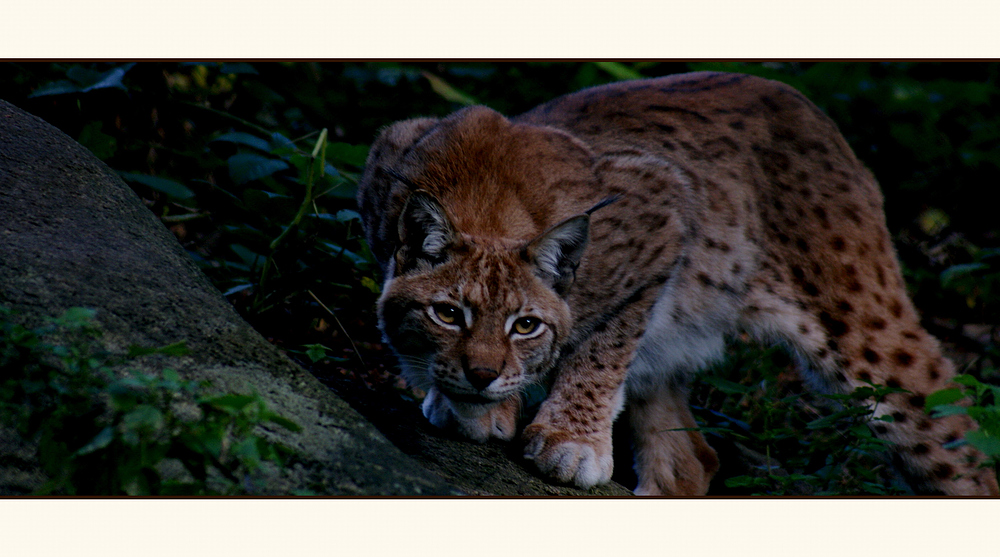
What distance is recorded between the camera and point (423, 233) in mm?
2988

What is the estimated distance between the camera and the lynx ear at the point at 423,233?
2910mm

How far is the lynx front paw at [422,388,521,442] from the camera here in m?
3.26

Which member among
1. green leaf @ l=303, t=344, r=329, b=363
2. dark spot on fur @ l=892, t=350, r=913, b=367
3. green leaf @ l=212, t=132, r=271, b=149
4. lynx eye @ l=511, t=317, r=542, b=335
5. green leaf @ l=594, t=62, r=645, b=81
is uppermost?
green leaf @ l=594, t=62, r=645, b=81

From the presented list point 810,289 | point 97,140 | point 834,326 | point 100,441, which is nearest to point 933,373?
point 834,326

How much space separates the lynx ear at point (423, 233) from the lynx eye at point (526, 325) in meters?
0.36

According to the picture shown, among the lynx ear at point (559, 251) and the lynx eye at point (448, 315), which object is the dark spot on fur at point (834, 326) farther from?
the lynx eye at point (448, 315)

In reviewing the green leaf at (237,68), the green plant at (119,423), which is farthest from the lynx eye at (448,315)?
the green leaf at (237,68)

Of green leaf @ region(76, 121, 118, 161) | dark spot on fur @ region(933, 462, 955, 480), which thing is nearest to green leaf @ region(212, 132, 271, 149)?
green leaf @ region(76, 121, 118, 161)

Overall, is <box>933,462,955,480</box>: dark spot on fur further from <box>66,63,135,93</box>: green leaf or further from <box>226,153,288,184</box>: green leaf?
<box>66,63,135,93</box>: green leaf

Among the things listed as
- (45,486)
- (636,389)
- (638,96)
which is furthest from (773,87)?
(45,486)

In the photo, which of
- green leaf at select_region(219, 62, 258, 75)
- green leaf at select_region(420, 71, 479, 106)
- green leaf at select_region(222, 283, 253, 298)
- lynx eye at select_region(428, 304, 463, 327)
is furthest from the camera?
green leaf at select_region(420, 71, 479, 106)

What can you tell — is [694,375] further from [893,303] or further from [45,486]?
[45,486]

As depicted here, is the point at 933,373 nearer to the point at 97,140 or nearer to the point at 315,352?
the point at 315,352

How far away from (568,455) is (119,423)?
5.61 feet
